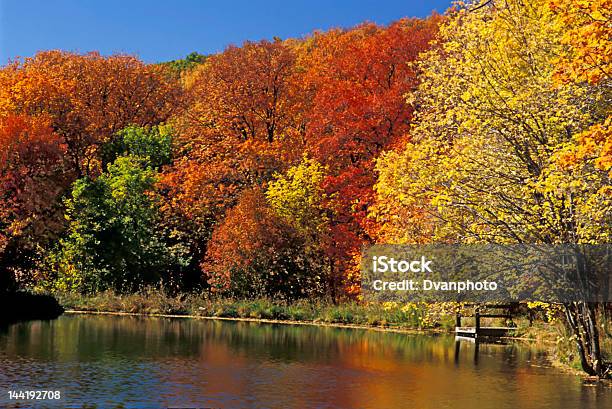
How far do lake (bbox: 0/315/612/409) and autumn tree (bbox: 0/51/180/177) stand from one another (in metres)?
22.1

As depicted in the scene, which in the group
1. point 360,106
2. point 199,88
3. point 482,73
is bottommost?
point 482,73

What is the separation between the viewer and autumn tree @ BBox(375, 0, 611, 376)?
21797 mm

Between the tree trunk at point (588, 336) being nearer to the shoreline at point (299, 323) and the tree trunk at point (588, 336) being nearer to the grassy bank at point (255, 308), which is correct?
the shoreline at point (299, 323)

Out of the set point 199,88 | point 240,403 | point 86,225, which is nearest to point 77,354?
point 240,403

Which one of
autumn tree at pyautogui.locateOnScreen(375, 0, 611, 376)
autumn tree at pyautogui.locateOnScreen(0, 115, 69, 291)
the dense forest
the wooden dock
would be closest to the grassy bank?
the dense forest

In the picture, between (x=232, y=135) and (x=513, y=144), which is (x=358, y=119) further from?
(x=513, y=144)

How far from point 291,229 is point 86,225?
12203 millimetres

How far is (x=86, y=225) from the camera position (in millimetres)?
47594

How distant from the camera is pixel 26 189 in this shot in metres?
47.2

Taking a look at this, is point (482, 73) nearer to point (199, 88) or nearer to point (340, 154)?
point (340, 154)

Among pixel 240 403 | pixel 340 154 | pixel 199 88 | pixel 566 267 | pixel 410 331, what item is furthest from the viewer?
pixel 199 88

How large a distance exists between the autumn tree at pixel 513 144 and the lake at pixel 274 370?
3.60 m

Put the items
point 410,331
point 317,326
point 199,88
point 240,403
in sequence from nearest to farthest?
point 240,403
point 410,331
point 317,326
point 199,88

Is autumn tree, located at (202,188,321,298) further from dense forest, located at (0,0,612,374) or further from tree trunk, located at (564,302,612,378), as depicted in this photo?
tree trunk, located at (564,302,612,378)
